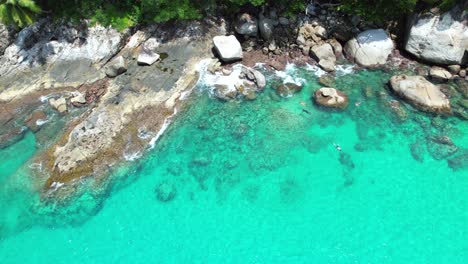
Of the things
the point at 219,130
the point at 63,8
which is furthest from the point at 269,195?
the point at 63,8

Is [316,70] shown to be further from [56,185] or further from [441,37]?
[56,185]

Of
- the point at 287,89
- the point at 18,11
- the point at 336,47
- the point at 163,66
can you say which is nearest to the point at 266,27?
the point at 287,89

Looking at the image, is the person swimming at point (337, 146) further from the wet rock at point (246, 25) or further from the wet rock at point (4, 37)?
the wet rock at point (4, 37)

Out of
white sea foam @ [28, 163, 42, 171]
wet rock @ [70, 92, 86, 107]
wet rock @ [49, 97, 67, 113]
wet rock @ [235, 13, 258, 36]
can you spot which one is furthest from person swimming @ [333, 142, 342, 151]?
white sea foam @ [28, 163, 42, 171]

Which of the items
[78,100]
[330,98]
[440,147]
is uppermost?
[78,100]

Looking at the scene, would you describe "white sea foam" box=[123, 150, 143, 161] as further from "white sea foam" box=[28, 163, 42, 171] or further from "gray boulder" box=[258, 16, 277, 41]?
"gray boulder" box=[258, 16, 277, 41]

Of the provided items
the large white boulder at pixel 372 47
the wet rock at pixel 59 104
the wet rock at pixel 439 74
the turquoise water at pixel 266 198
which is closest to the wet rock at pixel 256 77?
the turquoise water at pixel 266 198
